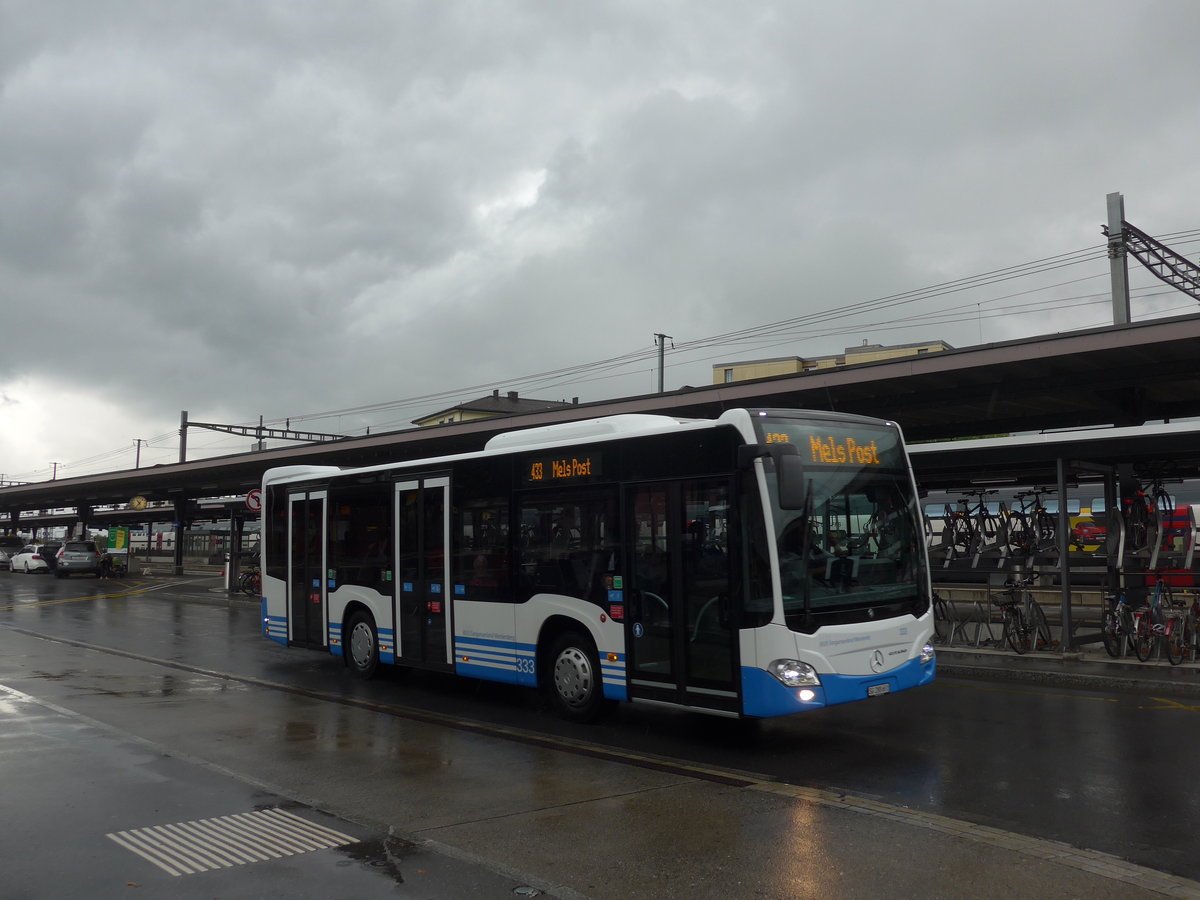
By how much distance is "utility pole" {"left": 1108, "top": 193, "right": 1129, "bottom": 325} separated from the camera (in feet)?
63.7

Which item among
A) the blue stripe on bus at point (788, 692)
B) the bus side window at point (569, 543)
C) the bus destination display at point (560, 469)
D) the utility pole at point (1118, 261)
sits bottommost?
the blue stripe on bus at point (788, 692)

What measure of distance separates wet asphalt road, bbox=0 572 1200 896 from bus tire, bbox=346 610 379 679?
1.04ft

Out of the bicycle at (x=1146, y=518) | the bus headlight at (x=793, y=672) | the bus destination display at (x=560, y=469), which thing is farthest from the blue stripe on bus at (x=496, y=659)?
the bicycle at (x=1146, y=518)

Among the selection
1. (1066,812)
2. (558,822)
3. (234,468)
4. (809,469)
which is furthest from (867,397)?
(234,468)

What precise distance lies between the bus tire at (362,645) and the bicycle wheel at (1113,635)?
10.2 m

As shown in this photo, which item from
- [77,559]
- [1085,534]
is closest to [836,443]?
[1085,534]

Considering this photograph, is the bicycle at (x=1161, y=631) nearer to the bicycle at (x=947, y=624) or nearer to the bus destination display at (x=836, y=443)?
the bicycle at (x=947, y=624)

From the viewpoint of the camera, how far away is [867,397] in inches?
715

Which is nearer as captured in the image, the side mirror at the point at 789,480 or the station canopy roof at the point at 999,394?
the side mirror at the point at 789,480

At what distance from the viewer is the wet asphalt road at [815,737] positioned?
6.32 meters

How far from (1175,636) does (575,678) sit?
354 inches

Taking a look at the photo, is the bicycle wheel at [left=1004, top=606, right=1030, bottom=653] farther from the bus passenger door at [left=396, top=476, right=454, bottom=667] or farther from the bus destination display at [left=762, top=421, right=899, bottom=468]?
the bus passenger door at [left=396, top=476, right=454, bottom=667]

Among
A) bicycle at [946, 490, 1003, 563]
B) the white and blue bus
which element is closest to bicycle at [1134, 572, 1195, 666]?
→ the white and blue bus

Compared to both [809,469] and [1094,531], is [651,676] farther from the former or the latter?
[1094,531]
